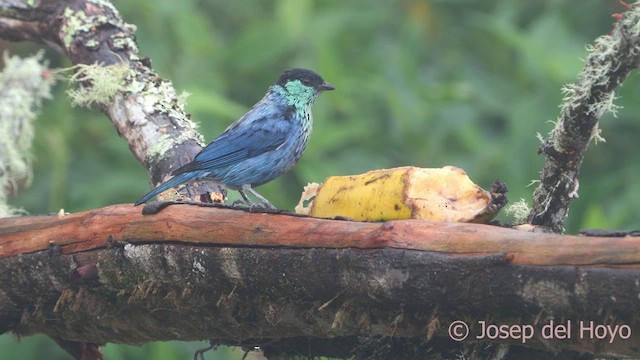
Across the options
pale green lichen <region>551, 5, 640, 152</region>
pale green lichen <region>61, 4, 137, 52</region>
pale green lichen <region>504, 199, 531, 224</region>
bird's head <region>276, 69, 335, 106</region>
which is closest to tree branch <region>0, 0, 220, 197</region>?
pale green lichen <region>61, 4, 137, 52</region>

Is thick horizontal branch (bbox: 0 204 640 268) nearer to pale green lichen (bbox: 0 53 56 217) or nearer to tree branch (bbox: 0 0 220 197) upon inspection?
tree branch (bbox: 0 0 220 197)

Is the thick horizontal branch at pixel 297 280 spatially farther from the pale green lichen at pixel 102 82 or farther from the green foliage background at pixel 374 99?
the green foliage background at pixel 374 99

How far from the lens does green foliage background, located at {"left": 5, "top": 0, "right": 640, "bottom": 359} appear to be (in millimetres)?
7289

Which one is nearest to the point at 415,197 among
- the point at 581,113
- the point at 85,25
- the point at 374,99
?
the point at 581,113

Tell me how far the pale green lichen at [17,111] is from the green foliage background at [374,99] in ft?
3.52

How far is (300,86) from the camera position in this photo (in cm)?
546

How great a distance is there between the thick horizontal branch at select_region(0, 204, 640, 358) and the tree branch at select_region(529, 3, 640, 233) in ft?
2.00

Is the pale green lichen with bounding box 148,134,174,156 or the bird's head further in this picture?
the bird's head

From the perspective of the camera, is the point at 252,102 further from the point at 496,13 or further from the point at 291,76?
the point at 291,76

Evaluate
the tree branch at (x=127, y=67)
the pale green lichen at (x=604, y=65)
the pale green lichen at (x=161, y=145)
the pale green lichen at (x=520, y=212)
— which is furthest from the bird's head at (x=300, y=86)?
the pale green lichen at (x=604, y=65)

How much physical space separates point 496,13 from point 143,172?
3684 mm

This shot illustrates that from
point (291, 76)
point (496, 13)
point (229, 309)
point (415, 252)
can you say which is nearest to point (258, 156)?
point (291, 76)

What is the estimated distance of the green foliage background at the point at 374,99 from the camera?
23.9 feet

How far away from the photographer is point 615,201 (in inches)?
298
